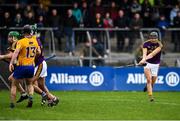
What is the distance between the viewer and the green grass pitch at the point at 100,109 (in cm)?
1742

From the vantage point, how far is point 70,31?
3073cm

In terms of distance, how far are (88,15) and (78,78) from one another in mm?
4071

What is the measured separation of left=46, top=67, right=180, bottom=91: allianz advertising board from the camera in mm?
28125

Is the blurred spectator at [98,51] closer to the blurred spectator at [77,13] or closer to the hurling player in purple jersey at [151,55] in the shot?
the blurred spectator at [77,13]

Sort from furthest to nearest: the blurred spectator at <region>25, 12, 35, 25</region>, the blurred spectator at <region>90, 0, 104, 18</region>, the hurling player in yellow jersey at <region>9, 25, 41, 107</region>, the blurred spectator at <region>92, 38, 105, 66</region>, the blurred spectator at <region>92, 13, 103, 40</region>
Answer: the blurred spectator at <region>90, 0, 104, 18</region>
the blurred spectator at <region>92, 13, 103, 40</region>
the blurred spectator at <region>92, 38, 105, 66</region>
the blurred spectator at <region>25, 12, 35, 25</region>
the hurling player in yellow jersey at <region>9, 25, 41, 107</region>

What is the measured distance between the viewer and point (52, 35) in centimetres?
3073

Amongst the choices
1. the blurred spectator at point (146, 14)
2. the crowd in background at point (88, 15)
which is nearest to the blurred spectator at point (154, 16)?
the crowd in background at point (88, 15)

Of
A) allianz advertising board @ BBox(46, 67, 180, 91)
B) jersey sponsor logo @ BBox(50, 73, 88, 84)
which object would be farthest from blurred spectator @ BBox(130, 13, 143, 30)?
jersey sponsor logo @ BBox(50, 73, 88, 84)

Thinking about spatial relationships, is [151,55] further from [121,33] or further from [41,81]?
[121,33]

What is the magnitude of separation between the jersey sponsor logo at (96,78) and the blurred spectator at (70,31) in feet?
9.57

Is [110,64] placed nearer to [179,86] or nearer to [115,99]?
[179,86]

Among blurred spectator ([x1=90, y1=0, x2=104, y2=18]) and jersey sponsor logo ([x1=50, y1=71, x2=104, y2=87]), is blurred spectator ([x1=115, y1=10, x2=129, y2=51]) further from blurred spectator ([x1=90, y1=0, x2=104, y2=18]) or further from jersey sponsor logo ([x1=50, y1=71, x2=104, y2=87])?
jersey sponsor logo ([x1=50, y1=71, x2=104, y2=87])

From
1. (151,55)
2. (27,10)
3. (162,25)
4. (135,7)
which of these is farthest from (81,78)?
(151,55)

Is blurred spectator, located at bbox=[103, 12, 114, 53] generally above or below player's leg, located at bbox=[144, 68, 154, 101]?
above
